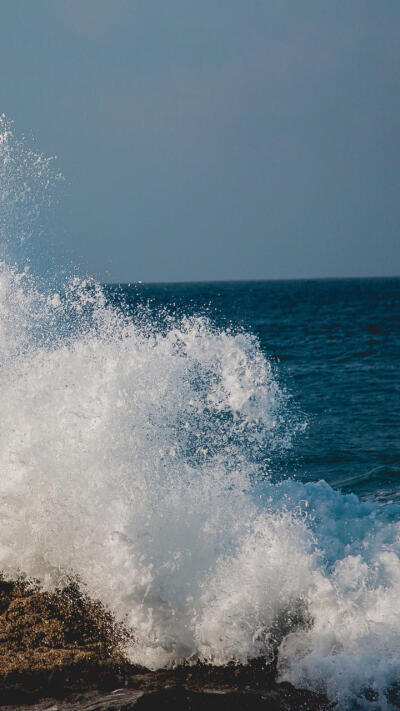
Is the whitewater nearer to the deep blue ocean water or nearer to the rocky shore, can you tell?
the rocky shore

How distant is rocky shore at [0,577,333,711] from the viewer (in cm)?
388

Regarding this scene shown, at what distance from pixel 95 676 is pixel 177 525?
134 centimetres

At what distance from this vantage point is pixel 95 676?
4191 millimetres

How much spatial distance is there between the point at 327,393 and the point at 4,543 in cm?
988

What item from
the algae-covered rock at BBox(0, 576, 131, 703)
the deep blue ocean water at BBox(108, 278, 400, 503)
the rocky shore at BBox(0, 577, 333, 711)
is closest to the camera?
the rocky shore at BBox(0, 577, 333, 711)

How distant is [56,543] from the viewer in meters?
5.43

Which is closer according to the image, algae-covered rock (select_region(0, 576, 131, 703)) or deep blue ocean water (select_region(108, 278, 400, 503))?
algae-covered rock (select_region(0, 576, 131, 703))

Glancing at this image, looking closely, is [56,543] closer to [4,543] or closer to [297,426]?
[4,543]

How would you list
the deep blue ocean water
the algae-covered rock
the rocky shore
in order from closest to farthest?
the rocky shore → the algae-covered rock → the deep blue ocean water

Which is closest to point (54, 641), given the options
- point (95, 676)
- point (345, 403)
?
point (95, 676)

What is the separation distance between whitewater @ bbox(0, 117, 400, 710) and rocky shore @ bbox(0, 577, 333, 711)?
12 cm

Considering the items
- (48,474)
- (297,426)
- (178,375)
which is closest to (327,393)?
(297,426)

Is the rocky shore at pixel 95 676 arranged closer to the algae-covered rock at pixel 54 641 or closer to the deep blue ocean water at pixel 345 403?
the algae-covered rock at pixel 54 641

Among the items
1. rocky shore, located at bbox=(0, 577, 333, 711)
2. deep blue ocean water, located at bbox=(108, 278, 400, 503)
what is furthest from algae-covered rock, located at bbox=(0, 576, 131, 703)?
deep blue ocean water, located at bbox=(108, 278, 400, 503)
